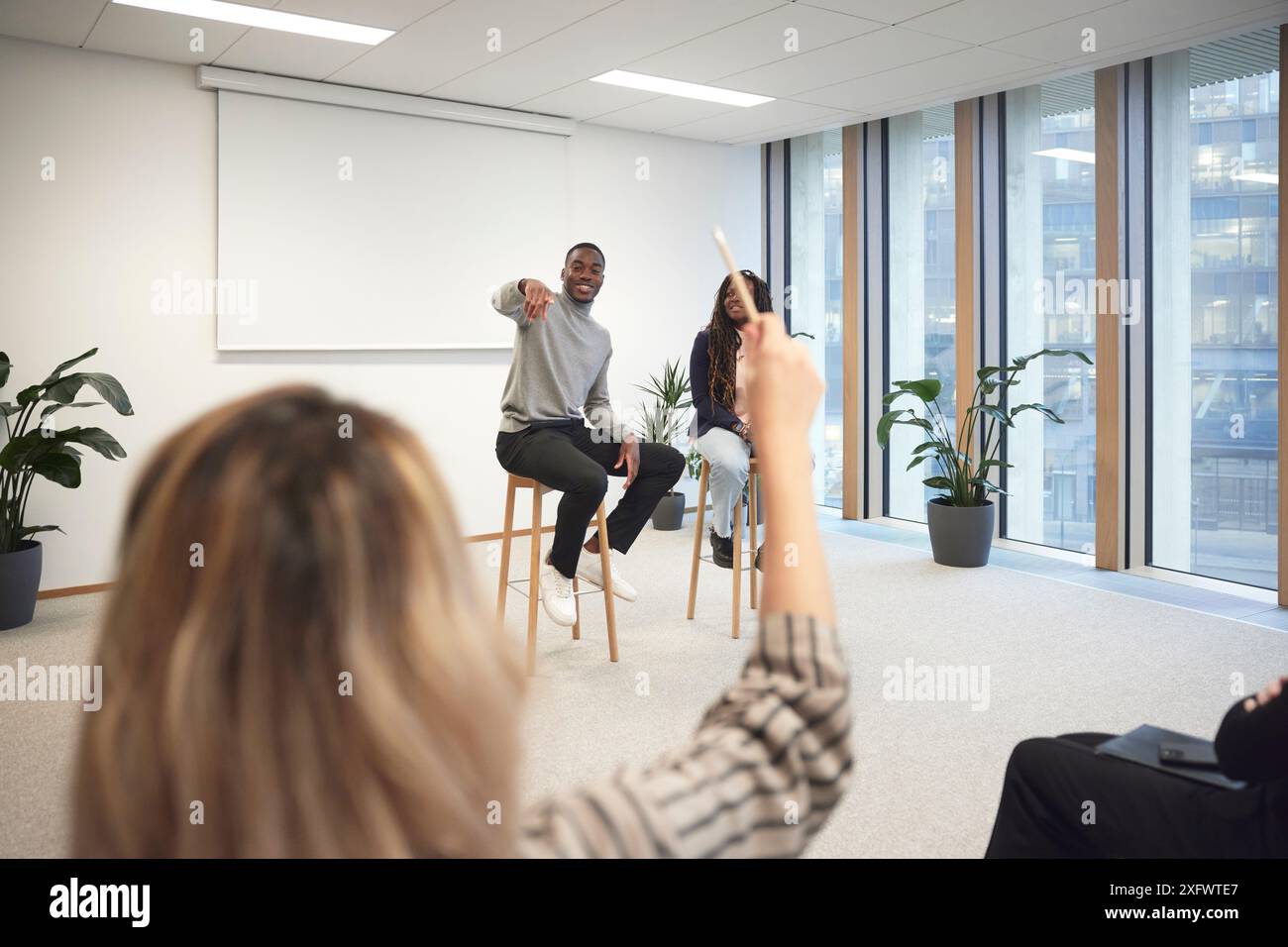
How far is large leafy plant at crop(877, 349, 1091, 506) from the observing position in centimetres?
533

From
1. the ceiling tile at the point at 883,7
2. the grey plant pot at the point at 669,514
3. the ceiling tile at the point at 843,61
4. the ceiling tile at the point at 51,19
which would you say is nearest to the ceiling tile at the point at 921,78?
the ceiling tile at the point at 843,61

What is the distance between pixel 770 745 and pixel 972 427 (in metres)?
5.24

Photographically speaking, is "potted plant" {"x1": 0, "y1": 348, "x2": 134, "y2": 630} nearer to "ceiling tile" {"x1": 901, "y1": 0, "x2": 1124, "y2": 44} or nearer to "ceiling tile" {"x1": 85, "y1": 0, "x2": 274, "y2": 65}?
"ceiling tile" {"x1": 85, "y1": 0, "x2": 274, "y2": 65}

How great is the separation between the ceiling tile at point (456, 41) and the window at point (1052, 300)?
2827mm

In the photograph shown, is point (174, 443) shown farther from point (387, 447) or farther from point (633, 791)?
point (633, 791)

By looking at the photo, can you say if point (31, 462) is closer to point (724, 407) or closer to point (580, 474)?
point (580, 474)

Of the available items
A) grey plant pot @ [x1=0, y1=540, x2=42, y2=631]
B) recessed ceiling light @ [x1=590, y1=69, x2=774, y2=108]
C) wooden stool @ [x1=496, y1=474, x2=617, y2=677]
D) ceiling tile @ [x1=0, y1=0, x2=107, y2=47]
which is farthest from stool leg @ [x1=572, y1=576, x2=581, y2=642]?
ceiling tile @ [x1=0, y1=0, x2=107, y2=47]

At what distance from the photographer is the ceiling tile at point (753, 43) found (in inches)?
177

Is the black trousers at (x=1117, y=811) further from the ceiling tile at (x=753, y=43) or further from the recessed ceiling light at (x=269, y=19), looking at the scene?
the recessed ceiling light at (x=269, y=19)

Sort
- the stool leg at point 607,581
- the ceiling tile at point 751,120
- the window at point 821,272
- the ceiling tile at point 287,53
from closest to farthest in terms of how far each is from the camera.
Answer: the stool leg at point 607,581 → the ceiling tile at point 287,53 → the ceiling tile at point 751,120 → the window at point 821,272

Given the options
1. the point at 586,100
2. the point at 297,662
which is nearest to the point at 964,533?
the point at 586,100

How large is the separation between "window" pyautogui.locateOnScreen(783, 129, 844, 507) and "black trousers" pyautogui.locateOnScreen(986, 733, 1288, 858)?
18.1ft

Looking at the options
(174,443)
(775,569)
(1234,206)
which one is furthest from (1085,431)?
(174,443)

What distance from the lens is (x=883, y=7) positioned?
434 cm
